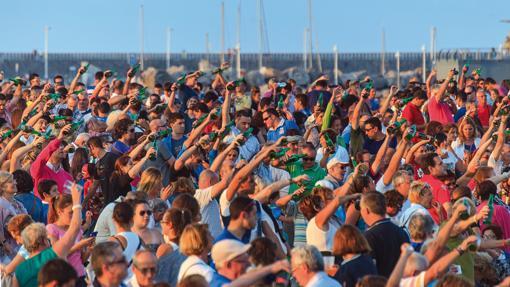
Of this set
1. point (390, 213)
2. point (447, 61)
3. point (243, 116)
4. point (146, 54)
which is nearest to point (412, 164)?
point (243, 116)

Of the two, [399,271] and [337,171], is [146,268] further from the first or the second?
[337,171]

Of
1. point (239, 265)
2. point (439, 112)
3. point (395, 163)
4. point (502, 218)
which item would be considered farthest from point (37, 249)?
point (439, 112)

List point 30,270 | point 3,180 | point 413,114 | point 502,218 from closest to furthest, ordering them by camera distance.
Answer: point 30,270 → point 3,180 → point 502,218 → point 413,114

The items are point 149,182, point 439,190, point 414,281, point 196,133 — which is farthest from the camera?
point 196,133

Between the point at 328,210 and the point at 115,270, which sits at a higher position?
the point at 328,210

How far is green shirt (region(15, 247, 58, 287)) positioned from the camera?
1007 centimetres

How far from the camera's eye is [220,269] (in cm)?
948

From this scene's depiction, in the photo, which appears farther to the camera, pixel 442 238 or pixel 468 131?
pixel 468 131

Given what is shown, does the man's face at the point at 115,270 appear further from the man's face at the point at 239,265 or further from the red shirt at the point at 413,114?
the red shirt at the point at 413,114

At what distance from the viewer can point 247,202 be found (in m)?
10.6

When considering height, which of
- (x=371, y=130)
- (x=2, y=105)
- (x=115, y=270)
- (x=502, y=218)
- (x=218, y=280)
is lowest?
(x=502, y=218)

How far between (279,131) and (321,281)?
8944mm

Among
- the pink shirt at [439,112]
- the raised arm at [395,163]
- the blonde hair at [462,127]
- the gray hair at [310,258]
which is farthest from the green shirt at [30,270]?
the pink shirt at [439,112]

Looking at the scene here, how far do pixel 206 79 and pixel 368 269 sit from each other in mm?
52776
